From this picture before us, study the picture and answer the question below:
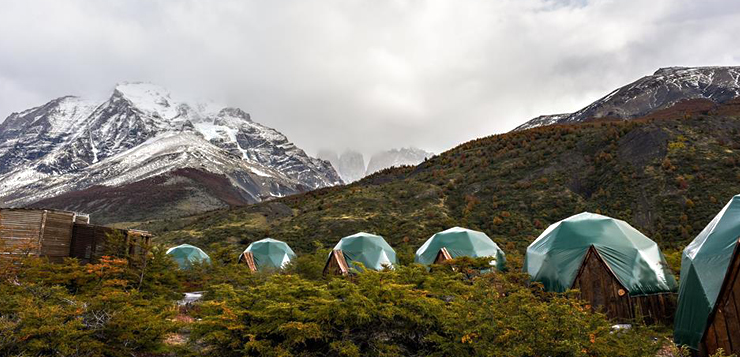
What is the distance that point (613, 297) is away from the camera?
1166 cm

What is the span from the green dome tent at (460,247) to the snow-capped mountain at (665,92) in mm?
63415

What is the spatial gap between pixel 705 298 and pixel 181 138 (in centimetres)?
21702

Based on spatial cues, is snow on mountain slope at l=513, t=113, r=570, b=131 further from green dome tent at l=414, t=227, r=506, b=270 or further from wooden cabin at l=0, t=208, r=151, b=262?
wooden cabin at l=0, t=208, r=151, b=262

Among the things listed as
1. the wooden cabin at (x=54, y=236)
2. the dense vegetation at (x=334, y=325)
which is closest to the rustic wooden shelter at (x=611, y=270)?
the dense vegetation at (x=334, y=325)

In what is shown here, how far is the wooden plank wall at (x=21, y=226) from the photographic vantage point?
51.4 ft

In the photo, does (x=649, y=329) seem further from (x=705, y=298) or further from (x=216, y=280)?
(x=216, y=280)

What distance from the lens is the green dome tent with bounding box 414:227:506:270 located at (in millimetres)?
19812

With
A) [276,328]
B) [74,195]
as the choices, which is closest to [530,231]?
[276,328]

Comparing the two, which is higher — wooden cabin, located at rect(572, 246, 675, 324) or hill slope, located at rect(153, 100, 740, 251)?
hill slope, located at rect(153, 100, 740, 251)

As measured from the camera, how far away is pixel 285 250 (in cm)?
2770

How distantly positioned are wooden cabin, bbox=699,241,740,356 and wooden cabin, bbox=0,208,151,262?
1609 centimetres

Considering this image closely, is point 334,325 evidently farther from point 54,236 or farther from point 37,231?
point 54,236

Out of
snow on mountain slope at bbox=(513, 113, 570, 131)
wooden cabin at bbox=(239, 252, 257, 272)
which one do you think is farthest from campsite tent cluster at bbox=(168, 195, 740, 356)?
snow on mountain slope at bbox=(513, 113, 570, 131)

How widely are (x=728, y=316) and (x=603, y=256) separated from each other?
546cm
